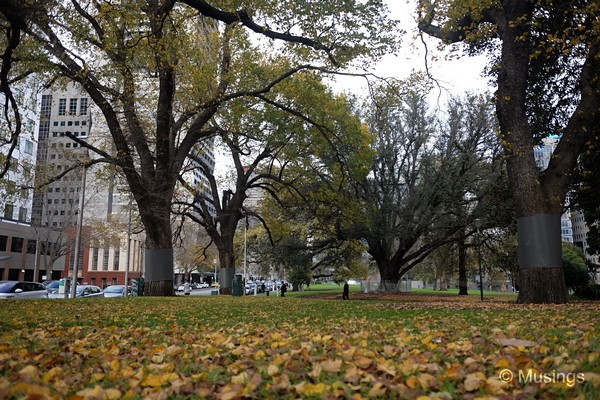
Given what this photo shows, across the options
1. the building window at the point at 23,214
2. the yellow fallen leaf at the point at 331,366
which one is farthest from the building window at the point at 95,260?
the yellow fallen leaf at the point at 331,366

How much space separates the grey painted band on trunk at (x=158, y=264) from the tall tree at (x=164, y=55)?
41mm

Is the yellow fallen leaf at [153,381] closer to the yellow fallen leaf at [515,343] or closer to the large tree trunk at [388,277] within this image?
the yellow fallen leaf at [515,343]

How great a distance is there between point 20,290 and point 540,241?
23.4 metres

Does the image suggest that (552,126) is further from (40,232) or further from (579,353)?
(40,232)

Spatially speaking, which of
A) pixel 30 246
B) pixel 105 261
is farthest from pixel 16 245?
pixel 105 261

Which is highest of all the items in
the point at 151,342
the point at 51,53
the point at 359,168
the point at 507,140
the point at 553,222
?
the point at 51,53

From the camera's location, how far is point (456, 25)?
1454 centimetres

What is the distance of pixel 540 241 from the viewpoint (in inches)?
503

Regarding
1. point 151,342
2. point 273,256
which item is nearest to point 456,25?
point 151,342

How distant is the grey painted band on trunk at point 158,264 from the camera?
62.4ft

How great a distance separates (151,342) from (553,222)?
12015mm

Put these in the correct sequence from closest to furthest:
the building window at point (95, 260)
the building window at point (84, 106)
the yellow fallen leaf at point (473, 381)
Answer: the yellow fallen leaf at point (473, 381), the building window at point (84, 106), the building window at point (95, 260)

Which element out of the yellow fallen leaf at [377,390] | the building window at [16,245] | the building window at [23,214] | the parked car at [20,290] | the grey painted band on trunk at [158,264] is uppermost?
the building window at [23,214]

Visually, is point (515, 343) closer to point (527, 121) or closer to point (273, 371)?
point (273, 371)
